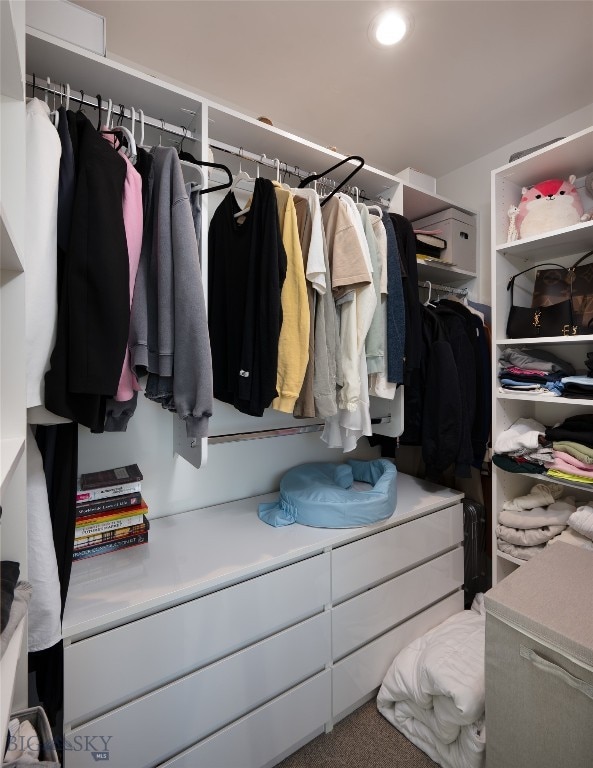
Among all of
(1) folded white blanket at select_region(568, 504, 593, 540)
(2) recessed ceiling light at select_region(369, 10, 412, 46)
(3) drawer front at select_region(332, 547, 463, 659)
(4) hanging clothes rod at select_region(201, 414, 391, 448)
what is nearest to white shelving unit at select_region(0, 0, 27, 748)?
(4) hanging clothes rod at select_region(201, 414, 391, 448)

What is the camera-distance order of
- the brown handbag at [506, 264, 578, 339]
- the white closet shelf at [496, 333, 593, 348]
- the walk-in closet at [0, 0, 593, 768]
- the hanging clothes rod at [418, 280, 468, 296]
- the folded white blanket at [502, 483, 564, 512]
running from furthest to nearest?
the hanging clothes rod at [418, 280, 468, 296], the folded white blanket at [502, 483, 564, 512], the brown handbag at [506, 264, 578, 339], the white closet shelf at [496, 333, 593, 348], the walk-in closet at [0, 0, 593, 768]

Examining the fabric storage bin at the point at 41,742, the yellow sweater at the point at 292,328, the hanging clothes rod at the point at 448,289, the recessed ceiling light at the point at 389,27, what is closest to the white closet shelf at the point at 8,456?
the fabric storage bin at the point at 41,742

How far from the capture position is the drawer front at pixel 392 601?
1450 mm

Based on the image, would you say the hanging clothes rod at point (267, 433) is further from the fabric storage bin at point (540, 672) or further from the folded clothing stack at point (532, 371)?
the fabric storage bin at point (540, 672)

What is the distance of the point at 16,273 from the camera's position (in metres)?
0.77

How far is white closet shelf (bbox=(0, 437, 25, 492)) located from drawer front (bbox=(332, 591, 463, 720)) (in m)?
1.35

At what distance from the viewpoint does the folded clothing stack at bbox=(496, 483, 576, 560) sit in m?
1.68

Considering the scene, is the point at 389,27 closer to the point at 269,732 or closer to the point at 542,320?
the point at 542,320

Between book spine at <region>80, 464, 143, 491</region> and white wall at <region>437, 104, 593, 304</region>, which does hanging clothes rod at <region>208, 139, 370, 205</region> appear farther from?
book spine at <region>80, 464, 143, 491</region>

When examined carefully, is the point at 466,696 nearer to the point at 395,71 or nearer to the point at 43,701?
the point at 43,701

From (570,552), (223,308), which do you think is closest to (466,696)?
(570,552)

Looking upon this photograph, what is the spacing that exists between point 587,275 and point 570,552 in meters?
1.13

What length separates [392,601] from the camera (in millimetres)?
1604

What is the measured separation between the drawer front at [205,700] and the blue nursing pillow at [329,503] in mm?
340
